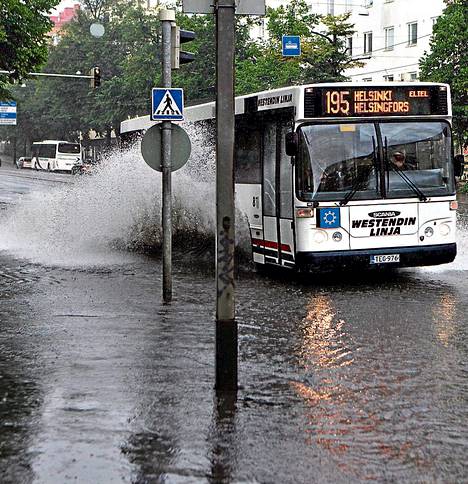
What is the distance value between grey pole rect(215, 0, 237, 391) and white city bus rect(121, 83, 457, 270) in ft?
22.4

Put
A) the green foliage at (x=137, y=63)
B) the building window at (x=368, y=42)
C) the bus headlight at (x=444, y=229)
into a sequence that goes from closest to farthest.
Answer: the bus headlight at (x=444, y=229) → the green foliage at (x=137, y=63) → the building window at (x=368, y=42)

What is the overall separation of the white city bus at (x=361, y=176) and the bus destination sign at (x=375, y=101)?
0.05 feet

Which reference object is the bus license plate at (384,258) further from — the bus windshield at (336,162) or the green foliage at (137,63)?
the green foliage at (137,63)

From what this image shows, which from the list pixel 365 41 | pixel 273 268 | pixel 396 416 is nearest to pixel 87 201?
pixel 273 268

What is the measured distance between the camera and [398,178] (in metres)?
15.2

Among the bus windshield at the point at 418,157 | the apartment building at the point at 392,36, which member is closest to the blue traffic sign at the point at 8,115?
the apartment building at the point at 392,36

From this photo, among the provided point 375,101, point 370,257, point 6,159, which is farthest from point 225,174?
point 6,159

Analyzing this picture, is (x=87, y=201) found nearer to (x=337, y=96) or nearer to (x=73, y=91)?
(x=337, y=96)

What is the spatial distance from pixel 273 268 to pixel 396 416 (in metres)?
10.1

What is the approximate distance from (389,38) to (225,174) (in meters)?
60.3

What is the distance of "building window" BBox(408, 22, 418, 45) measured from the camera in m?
63.6

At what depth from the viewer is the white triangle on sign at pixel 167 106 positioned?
1274 centimetres

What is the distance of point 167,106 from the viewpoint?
1276 centimetres

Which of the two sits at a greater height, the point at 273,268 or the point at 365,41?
the point at 365,41
